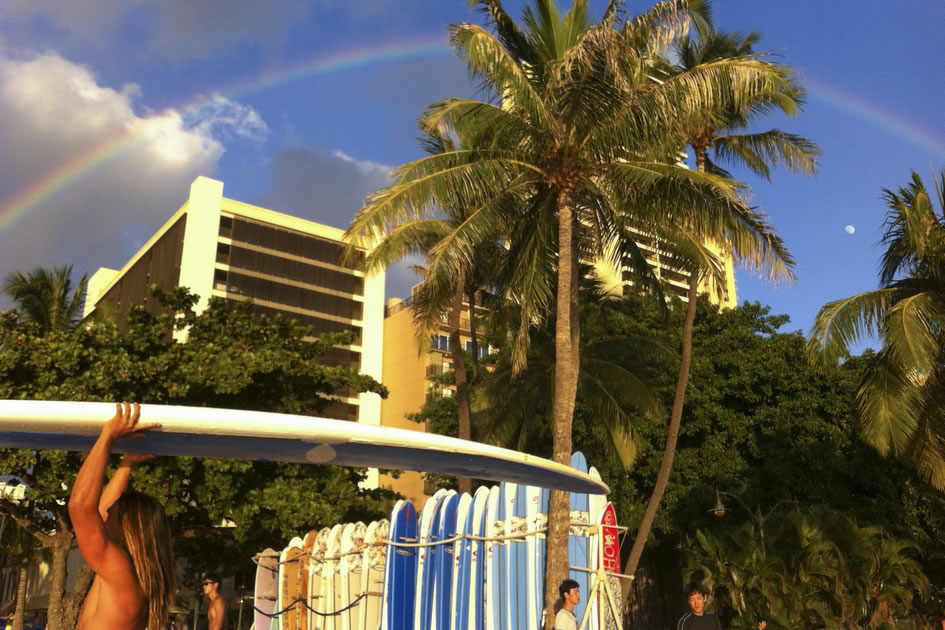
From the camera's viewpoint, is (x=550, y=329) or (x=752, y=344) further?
(x=752, y=344)

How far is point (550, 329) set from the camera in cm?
2242

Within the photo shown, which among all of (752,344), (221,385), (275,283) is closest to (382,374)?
(275,283)

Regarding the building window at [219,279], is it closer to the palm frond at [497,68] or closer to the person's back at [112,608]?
the palm frond at [497,68]

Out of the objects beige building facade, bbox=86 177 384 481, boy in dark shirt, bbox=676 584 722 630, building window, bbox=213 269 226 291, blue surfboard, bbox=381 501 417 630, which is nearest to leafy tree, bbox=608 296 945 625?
blue surfboard, bbox=381 501 417 630

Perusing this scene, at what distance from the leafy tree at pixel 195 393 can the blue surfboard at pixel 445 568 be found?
657 centimetres

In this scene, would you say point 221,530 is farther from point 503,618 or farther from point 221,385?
point 503,618

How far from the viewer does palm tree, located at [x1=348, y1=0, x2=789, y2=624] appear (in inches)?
559

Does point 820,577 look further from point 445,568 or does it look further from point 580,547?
point 445,568

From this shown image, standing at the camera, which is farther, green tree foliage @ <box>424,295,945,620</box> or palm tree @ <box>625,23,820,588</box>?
green tree foliage @ <box>424,295,945,620</box>

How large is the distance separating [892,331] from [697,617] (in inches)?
400

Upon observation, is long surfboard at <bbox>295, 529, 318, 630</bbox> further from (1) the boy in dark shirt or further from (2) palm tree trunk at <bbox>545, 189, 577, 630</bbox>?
(1) the boy in dark shirt

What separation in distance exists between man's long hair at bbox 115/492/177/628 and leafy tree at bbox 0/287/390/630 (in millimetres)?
16812

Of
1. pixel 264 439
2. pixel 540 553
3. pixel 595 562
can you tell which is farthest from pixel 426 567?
pixel 264 439

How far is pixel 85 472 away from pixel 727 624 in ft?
73.5
